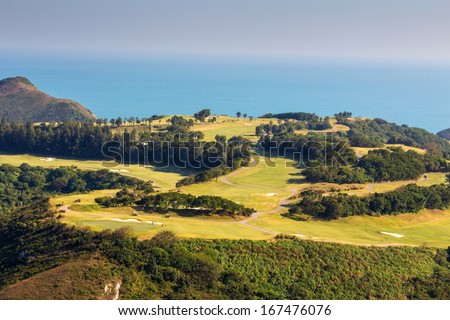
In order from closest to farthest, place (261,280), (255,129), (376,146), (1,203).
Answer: (261,280), (1,203), (376,146), (255,129)

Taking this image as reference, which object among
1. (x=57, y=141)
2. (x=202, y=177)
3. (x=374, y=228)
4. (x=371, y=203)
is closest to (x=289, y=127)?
(x=202, y=177)

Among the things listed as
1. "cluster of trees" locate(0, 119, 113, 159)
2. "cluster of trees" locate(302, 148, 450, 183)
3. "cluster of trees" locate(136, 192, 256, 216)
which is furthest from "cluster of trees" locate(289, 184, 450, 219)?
"cluster of trees" locate(0, 119, 113, 159)

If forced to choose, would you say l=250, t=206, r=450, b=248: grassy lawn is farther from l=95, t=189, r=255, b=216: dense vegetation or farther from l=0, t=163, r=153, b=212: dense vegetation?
l=0, t=163, r=153, b=212: dense vegetation

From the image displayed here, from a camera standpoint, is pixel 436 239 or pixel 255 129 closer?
pixel 436 239

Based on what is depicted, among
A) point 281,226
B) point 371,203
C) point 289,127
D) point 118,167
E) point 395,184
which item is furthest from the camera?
point 289,127

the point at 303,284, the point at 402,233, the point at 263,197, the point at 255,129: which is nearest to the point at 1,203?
the point at 263,197

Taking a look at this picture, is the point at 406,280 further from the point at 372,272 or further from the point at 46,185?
the point at 46,185

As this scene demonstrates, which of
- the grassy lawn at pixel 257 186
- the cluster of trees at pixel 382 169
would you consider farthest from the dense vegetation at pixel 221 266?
the cluster of trees at pixel 382 169

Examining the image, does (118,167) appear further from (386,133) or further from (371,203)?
(386,133)
